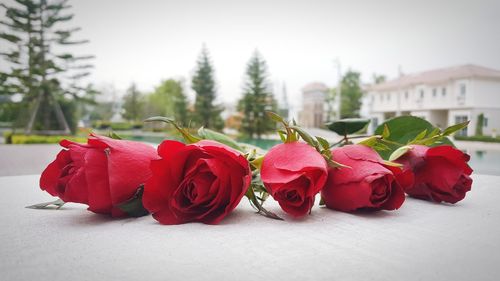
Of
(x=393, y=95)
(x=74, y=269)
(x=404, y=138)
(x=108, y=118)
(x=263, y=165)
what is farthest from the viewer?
(x=108, y=118)

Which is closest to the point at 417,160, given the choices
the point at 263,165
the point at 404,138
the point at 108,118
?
the point at 404,138

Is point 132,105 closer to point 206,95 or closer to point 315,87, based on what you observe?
point 206,95

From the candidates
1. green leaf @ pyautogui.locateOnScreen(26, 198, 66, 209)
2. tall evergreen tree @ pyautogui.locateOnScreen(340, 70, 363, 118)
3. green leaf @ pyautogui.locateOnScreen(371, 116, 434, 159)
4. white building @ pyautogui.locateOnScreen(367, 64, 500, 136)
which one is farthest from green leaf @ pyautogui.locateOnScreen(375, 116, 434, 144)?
tall evergreen tree @ pyautogui.locateOnScreen(340, 70, 363, 118)

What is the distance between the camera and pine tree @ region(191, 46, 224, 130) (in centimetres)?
1234

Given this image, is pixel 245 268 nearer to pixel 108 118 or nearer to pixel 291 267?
pixel 291 267

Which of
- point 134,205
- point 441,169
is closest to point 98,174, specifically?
point 134,205

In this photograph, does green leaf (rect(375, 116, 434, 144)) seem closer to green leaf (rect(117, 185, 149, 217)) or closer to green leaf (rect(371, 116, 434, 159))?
green leaf (rect(371, 116, 434, 159))

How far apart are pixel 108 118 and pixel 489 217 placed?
65.3 feet

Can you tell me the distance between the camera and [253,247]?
23 centimetres

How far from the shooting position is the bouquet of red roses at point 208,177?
0.84ft

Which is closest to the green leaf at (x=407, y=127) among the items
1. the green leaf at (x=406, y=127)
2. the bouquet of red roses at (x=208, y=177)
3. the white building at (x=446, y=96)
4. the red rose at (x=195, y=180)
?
the green leaf at (x=406, y=127)

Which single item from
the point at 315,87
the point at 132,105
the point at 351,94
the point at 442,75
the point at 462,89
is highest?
the point at 315,87

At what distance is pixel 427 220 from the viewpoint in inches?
12.4

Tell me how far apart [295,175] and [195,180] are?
2.8 inches
